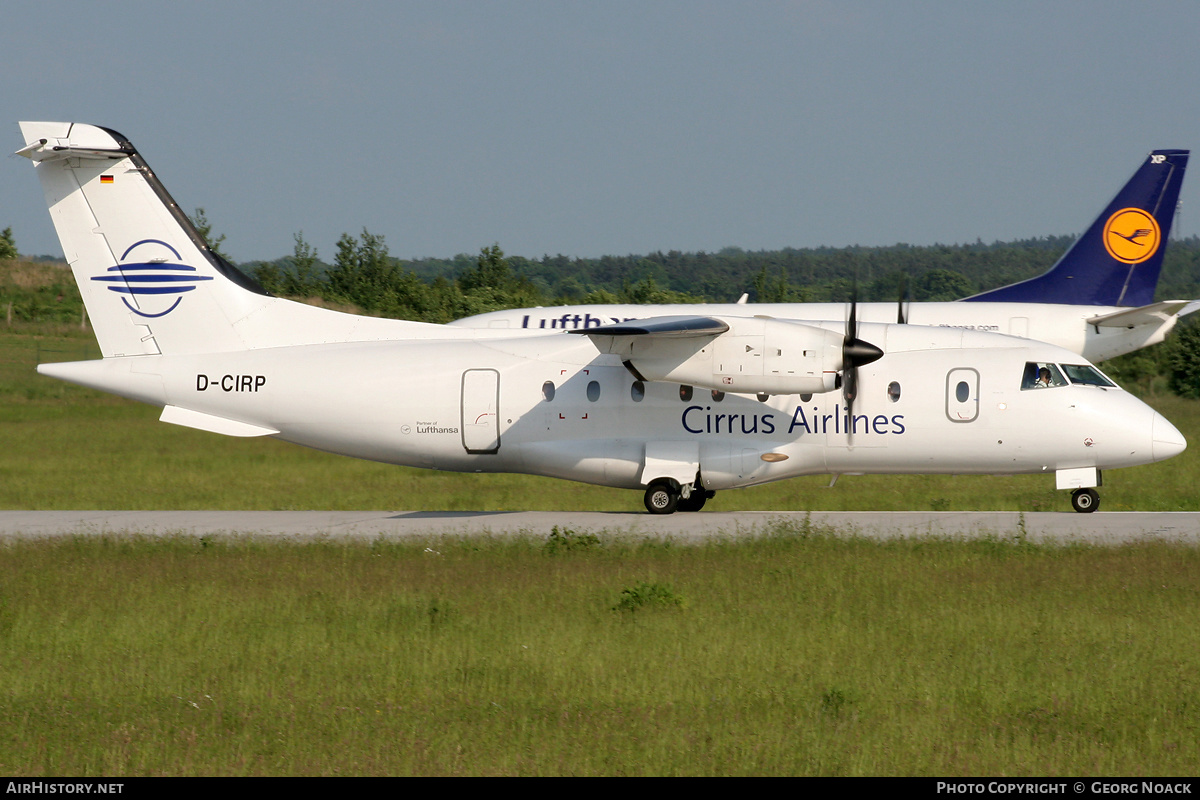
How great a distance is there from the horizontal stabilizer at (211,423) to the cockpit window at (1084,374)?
519 inches

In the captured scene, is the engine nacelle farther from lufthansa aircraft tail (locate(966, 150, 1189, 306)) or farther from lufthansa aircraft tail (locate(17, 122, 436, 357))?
lufthansa aircraft tail (locate(966, 150, 1189, 306))

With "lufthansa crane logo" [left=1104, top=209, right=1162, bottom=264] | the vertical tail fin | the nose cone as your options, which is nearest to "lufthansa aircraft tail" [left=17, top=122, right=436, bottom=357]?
the vertical tail fin

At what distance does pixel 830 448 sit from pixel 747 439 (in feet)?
4.45

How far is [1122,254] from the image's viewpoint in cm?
2630

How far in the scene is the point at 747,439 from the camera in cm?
1888

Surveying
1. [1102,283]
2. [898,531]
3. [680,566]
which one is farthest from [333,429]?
[1102,283]

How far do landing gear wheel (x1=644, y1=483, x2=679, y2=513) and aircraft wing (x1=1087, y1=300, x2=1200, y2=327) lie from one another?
35.8 ft

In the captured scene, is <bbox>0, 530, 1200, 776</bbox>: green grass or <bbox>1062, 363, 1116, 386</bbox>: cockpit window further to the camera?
<bbox>1062, 363, 1116, 386</bbox>: cockpit window

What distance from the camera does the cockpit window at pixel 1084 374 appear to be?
1864 centimetres

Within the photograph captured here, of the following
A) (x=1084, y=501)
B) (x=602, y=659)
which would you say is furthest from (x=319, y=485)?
(x=602, y=659)

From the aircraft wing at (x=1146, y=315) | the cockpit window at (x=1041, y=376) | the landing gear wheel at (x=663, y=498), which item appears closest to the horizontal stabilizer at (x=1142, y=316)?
the aircraft wing at (x=1146, y=315)

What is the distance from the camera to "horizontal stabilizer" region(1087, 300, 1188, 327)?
23122 millimetres

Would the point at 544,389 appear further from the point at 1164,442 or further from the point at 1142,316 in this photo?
the point at 1142,316

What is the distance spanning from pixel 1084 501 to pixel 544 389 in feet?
30.3
